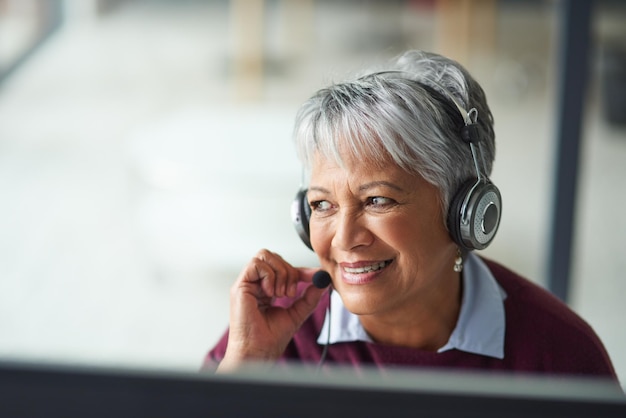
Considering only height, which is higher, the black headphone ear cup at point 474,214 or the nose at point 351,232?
the black headphone ear cup at point 474,214

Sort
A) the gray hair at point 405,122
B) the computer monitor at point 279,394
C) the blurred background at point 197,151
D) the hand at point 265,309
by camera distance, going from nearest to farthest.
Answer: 1. the computer monitor at point 279,394
2. the gray hair at point 405,122
3. the hand at point 265,309
4. the blurred background at point 197,151

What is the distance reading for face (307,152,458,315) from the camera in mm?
1441

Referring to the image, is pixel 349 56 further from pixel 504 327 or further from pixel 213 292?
pixel 504 327

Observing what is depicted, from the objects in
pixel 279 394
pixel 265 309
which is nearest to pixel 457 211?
pixel 265 309

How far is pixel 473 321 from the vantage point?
1.56m

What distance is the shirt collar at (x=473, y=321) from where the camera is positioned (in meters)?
1.53

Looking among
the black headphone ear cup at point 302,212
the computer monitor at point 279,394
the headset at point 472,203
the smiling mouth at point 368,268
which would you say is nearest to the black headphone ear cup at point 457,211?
the headset at point 472,203

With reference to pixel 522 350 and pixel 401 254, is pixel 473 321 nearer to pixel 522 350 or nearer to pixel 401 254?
pixel 522 350

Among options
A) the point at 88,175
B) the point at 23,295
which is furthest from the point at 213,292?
the point at 88,175

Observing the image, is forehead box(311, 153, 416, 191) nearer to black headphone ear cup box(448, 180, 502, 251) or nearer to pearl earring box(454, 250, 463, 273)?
black headphone ear cup box(448, 180, 502, 251)

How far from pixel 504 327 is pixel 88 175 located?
3583 millimetres

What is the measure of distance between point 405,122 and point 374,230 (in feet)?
0.60

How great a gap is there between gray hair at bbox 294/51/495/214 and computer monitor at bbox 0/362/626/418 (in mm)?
821

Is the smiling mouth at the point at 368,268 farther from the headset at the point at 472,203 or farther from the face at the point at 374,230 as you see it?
the headset at the point at 472,203
